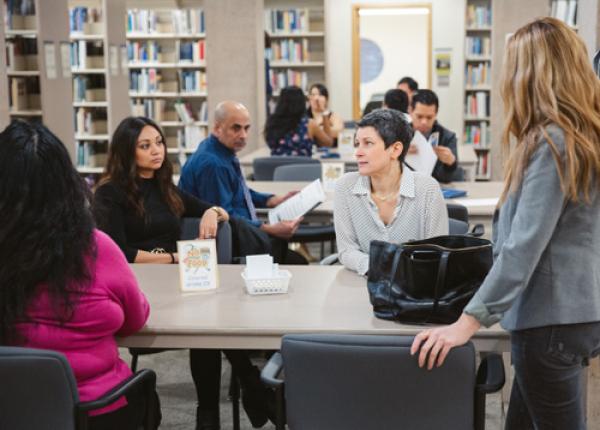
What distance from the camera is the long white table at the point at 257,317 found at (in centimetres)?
224

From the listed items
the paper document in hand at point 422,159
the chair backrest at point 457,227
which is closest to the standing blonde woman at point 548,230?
the chair backrest at point 457,227

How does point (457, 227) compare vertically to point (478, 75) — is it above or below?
below

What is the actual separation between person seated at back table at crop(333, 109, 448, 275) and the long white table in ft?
0.96

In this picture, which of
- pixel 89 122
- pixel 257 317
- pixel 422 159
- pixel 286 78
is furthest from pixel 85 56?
pixel 257 317

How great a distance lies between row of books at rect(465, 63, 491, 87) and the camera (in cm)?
998

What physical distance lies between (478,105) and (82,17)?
4.75 m

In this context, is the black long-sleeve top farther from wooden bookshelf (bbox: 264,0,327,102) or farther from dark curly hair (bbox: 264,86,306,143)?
wooden bookshelf (bbox: 264,0,327,102)

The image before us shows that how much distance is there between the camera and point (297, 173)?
544 cm

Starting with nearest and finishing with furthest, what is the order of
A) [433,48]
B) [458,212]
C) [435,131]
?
[458,212]
[435,131]
[433,48]

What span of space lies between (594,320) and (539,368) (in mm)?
164

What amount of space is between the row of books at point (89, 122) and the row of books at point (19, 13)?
1.96 metres

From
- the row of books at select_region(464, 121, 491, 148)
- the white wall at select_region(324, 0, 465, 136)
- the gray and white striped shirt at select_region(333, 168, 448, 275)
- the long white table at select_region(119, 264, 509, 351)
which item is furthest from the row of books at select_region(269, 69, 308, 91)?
the long white table at select_region(119, 264, 509, 351)

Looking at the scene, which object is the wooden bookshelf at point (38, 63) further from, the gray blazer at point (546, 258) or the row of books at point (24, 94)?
the gray blazer at point (546, 258)

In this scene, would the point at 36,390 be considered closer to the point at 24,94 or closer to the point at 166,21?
the point at 24,94
